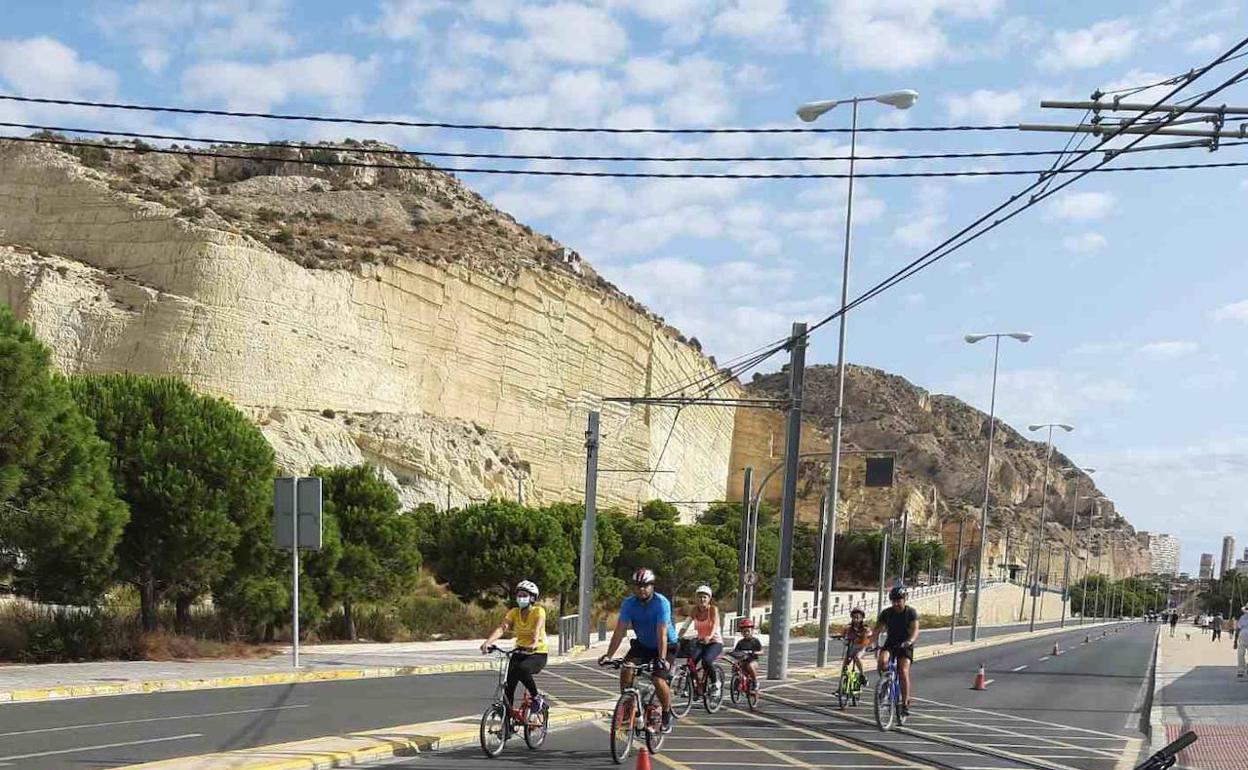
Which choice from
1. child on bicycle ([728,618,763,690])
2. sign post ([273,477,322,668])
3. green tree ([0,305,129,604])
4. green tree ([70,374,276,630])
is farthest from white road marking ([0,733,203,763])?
green tree ([70,374,276,630])

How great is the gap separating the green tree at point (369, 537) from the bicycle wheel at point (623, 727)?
22.4m

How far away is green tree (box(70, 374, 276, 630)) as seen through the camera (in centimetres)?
2486

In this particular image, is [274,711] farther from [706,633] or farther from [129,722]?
[706,633]

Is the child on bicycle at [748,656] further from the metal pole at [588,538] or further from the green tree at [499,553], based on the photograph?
the green tree at [499,553]

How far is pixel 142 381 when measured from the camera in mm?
27594

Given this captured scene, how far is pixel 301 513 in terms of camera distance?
22.6 m

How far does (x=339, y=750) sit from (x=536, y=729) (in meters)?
2.04

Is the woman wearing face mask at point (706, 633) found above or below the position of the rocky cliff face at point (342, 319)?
below

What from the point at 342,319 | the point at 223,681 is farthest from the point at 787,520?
the point at 342,319

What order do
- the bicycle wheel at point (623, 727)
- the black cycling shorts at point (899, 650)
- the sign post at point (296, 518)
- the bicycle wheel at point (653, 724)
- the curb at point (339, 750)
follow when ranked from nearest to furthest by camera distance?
the curb at point (339, 750)
the bicycle wheel at point (623, 727)
the bicycle wheel at point (653, 724)
the black cycling shorts at point (899, 650)
the sign post at point (296, 518)

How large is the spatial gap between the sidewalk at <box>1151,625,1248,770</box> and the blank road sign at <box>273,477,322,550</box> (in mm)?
13688

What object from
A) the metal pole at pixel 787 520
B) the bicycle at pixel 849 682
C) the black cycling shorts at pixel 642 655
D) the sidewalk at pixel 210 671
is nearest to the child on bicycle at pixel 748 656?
the bicycle at pixel 849 682

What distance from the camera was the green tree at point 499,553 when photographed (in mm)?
47094

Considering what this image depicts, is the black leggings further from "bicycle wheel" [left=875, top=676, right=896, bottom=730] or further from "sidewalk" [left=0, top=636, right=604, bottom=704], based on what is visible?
"sidewalk" [left=0, top=636, right=604, bottom=704]
